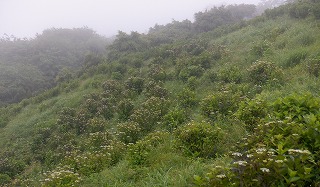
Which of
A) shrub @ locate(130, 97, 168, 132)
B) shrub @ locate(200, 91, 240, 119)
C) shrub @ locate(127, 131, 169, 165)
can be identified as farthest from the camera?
shrub @ locate(130, 97, 168, 132)

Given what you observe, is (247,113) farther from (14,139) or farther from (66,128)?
(14,139)

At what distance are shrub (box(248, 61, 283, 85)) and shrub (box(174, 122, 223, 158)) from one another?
369 cm

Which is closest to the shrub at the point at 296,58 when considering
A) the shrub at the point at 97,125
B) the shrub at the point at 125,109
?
the shrub at the point at 125,109

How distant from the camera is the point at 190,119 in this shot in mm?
8945

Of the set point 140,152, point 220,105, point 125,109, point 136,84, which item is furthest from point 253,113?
point 136,84

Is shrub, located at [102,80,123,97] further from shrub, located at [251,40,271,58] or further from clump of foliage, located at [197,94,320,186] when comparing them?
clump of foliage, located at [197,94,320,186]

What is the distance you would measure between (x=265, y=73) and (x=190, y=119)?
2885 mm

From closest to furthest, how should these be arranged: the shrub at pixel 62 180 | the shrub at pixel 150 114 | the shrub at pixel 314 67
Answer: the shrub at pixel 62 180 → the shrub at pixel 314 67 → the shrub at pixel 150 114

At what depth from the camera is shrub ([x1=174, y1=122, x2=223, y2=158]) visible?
19.8 feet

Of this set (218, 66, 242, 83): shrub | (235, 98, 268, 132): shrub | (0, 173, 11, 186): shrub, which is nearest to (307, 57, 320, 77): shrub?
(218, 66, 242, 83): shrub

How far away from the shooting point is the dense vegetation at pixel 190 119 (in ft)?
13.1

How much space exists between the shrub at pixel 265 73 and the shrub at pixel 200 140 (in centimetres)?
369

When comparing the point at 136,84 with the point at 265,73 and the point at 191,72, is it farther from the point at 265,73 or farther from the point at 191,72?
the point at 265,73

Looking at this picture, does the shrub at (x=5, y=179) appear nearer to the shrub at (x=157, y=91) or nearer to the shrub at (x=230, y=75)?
the shrub at (x=157, y=91)
